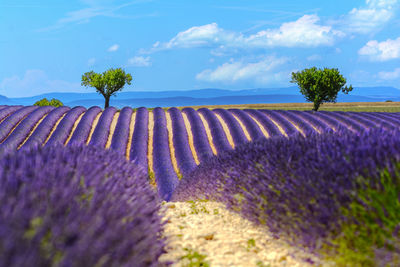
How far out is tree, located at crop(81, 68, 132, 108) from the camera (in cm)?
3356

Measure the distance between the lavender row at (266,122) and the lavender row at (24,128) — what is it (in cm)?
1146

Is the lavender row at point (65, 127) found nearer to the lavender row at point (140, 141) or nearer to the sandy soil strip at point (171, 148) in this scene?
the lavender row at point (140, 141)

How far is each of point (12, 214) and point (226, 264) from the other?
88.9 inches

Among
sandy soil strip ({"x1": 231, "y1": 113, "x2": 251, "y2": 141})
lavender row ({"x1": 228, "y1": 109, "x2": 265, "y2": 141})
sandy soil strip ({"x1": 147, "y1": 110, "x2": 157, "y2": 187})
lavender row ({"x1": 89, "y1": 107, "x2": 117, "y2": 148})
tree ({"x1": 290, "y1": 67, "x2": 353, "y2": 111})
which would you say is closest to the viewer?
sandy soil strip ({"x1": 147, "y1": 110, "x2": 157, "y2": 187})

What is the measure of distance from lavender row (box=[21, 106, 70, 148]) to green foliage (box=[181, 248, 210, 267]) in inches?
475

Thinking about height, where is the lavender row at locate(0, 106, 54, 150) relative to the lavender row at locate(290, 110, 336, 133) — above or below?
below

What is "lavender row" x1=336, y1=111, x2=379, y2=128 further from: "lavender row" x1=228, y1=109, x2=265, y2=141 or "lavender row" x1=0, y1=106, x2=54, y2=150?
"lavender row" x1=0, y1=106, x2=54, y2=150

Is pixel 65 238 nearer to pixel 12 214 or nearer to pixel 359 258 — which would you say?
pixel 12 214

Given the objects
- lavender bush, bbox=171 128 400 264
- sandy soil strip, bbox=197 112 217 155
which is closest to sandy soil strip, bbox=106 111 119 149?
sandy soil strip, bbox=197 112 217 155

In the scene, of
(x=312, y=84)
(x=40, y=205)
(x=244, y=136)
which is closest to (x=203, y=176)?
(x=40, y=205)

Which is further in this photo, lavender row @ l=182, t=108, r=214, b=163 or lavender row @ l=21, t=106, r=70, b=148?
lavender row @ l=21, t=106, r=70, b=148

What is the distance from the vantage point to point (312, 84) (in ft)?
110

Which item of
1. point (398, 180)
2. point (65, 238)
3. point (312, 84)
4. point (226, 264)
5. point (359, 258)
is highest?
point (312, 84)

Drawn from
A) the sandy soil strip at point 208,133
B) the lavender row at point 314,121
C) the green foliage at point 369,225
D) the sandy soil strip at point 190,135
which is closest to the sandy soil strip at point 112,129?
the sandy soil strip at point 190,135
